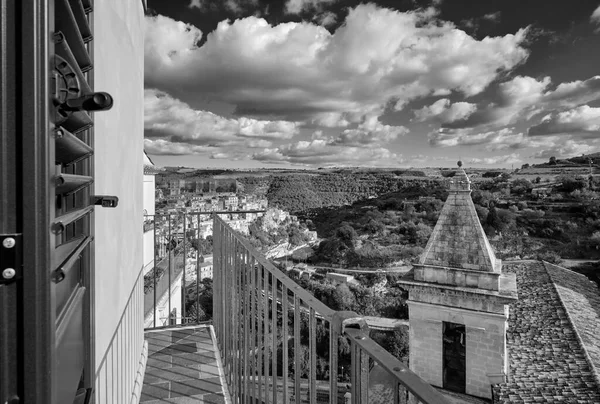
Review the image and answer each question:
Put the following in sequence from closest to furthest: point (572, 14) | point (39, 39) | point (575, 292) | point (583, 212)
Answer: point (39, 39) → point (575, 292) → point (572, 14) → point (583, 212)

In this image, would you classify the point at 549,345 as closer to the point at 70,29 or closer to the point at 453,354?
the point at 453,354

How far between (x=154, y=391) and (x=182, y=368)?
270 mm

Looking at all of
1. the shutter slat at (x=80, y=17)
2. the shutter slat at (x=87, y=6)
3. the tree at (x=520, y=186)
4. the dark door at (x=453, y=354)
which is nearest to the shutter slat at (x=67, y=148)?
the shutter slat at (x=80, y=17)

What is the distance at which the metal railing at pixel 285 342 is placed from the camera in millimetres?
637

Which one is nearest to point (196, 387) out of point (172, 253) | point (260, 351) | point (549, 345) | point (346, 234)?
point (260, 351)

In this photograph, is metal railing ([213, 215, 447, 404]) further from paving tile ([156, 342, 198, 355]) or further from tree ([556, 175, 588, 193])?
tree ([556, 175, 588, 193])

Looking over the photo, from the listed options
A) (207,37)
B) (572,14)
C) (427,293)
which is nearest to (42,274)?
(427,293)

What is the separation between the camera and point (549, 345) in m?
8.34

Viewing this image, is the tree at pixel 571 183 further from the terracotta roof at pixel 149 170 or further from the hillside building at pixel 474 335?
the terracotta roof at pixel 149 170

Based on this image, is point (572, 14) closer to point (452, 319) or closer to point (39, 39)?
point (452, 319)

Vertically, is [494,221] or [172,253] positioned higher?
[172,253]

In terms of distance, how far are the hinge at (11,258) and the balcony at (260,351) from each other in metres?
0.55

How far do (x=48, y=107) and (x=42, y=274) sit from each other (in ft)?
0.79

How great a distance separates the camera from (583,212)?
33.8 metres
